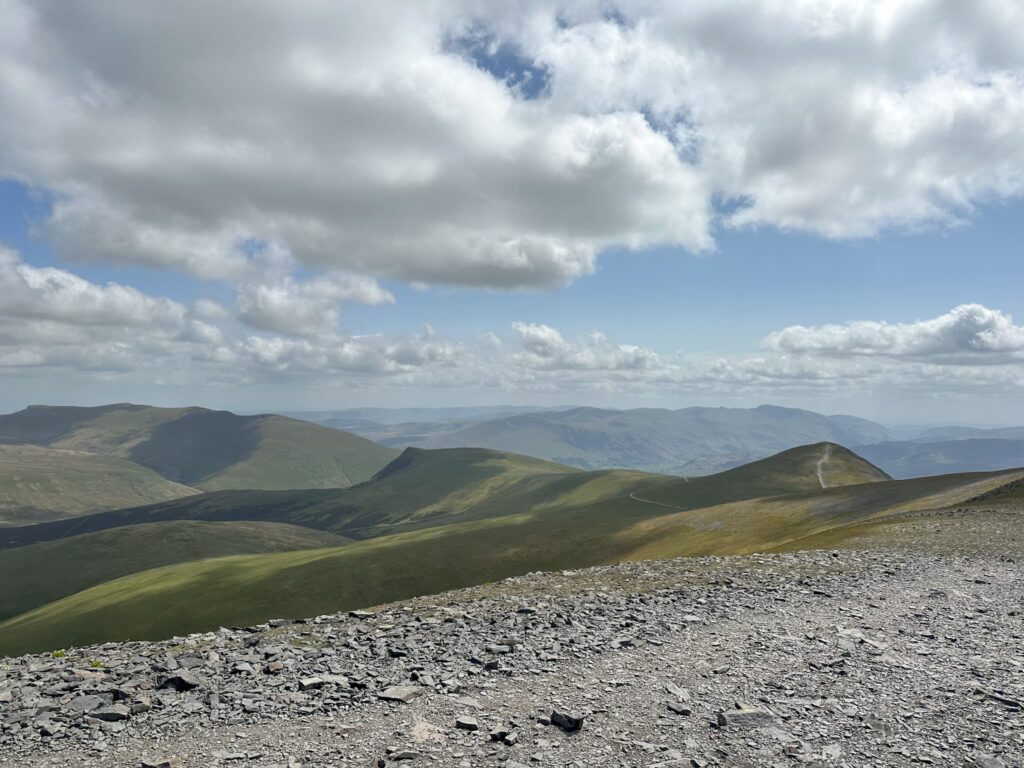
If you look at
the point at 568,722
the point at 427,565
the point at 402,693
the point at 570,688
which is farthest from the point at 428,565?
the point at 568,722

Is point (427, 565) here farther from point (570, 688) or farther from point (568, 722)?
point (568, 722)

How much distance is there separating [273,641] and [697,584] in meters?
17.6

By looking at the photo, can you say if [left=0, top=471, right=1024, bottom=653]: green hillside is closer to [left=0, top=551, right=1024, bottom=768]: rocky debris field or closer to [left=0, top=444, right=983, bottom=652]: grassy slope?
[left=0, top=444, right=983, bottom=652]: grassy slope

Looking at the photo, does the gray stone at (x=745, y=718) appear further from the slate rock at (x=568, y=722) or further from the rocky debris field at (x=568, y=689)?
the slate rock at (x=568, y=722)

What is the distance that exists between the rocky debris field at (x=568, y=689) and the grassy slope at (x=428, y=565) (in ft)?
213

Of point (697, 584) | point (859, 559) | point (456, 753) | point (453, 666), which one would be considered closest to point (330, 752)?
point (456, 753)

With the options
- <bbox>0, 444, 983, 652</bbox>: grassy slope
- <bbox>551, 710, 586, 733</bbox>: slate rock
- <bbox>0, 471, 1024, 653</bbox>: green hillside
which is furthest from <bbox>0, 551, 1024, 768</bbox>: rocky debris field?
<bbox>0, 444, 983, 652</bbox>: grassy slope

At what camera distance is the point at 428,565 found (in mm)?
116312

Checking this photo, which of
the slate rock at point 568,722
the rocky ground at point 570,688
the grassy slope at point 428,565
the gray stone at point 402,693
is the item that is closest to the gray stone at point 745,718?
the rocky ground at point 570,688

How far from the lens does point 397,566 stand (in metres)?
116

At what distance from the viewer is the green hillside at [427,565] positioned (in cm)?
9400

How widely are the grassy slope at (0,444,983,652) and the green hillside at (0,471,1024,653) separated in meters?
0.27

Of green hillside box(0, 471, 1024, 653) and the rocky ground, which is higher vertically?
the rocky ground

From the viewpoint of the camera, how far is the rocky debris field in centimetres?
1227
